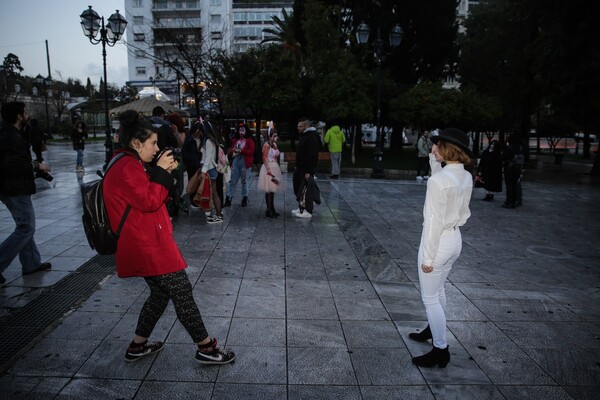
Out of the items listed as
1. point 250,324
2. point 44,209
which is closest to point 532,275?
point 250,324

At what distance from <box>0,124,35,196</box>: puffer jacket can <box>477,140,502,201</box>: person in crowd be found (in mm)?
10141

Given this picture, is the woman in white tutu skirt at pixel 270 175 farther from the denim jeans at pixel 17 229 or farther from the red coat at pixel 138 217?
the red coat at pixel 138 217

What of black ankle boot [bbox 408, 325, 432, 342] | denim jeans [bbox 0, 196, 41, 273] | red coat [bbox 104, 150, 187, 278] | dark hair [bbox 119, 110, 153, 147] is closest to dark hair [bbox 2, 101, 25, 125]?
denim jeans [bbox 0, 196, 41, 273]

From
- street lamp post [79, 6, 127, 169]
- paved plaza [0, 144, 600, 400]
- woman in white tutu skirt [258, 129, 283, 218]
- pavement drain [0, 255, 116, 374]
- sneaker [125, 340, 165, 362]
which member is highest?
street lamp post [79, 6, 127, 169]

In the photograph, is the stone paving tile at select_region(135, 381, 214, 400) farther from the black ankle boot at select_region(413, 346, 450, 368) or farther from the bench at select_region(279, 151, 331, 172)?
the bench at select_region(279, 151, 331, 172)

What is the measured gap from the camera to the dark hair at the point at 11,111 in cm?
486

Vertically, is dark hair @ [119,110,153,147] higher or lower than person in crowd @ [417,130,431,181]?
higher

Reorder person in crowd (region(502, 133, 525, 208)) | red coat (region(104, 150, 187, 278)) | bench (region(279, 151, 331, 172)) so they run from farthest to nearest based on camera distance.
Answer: bench (region(279, 151, 331, 172)), person in crowd (region(502, 133, 525, 208)), red coat (region(104, 150, 187, 278))

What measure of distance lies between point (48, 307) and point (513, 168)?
10190 mm

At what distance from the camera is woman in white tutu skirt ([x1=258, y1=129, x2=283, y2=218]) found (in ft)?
28.8

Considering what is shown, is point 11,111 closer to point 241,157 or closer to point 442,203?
point 442,203

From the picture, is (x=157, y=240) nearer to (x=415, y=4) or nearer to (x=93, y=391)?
(x=93, y=391)

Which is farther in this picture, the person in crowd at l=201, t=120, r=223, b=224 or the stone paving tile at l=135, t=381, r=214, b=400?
the person in crowd at l=201, t=120, r=223, b=224

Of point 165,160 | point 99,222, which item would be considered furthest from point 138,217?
point 165,160
